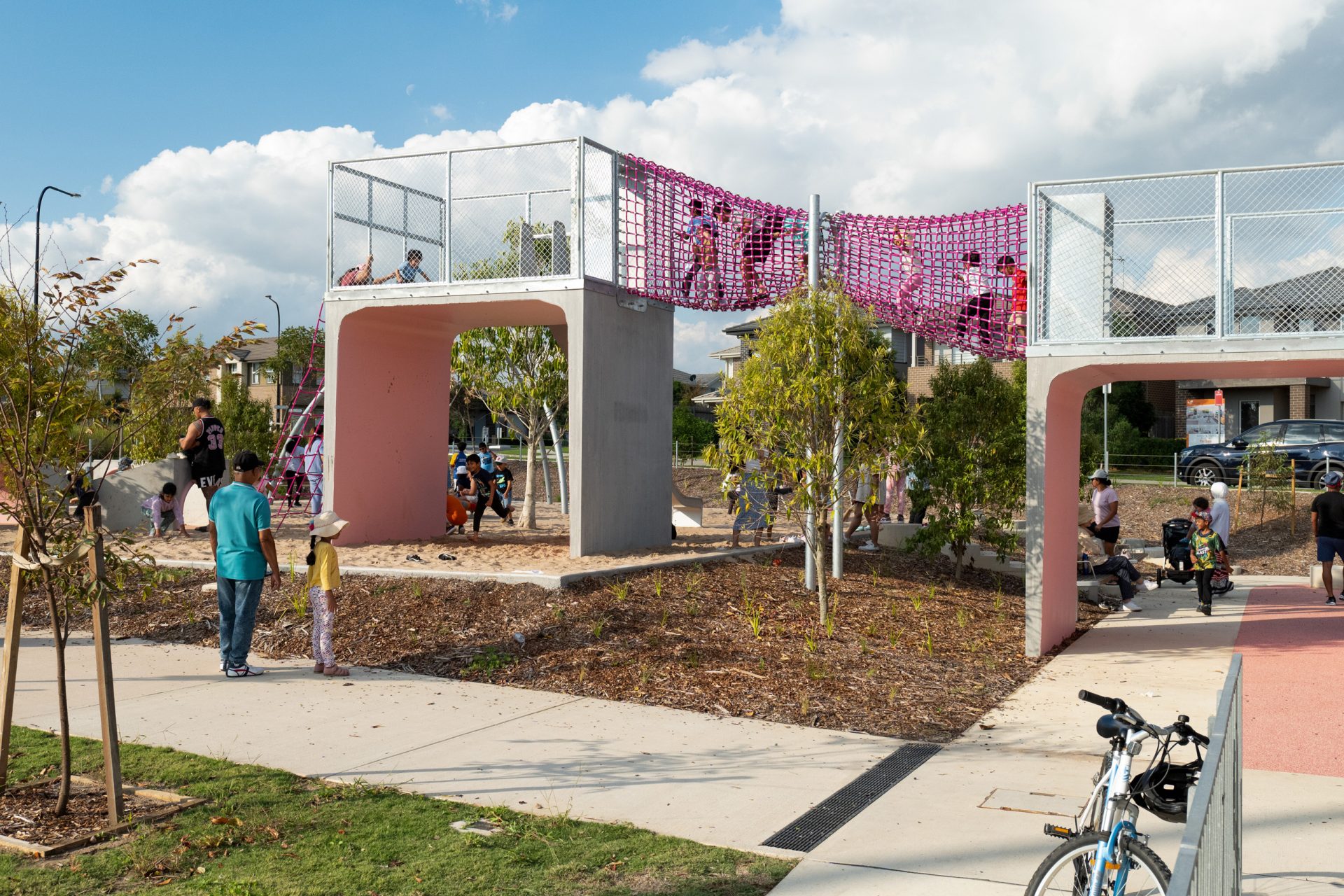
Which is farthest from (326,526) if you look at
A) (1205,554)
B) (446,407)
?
(1205,554)

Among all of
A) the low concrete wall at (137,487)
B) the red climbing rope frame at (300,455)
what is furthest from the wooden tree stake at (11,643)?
the low concrete wall at (137,487)

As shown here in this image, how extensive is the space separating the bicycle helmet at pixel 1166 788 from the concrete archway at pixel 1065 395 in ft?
23.3

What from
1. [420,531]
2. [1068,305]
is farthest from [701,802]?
[420,531]

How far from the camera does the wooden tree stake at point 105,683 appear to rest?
17.6 ft

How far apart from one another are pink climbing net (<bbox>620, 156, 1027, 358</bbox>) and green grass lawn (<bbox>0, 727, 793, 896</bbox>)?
8137 mm

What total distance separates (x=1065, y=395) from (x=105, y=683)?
891cm

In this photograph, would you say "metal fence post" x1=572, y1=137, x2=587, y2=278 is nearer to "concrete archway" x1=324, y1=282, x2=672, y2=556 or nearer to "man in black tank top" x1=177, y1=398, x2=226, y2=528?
"concrete archway" x1=324, y1=282, x2=672, y2=556

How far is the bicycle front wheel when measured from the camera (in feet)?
11.4

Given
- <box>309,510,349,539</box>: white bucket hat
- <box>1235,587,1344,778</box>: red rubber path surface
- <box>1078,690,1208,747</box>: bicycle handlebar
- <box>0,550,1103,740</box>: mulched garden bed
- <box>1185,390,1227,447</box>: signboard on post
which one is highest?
<box>1185,390,1227,447</box>: signboard on post

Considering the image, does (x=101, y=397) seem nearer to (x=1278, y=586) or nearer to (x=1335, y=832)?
(x=1335, y=832)

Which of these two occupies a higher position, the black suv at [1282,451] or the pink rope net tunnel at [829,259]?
the pink rope net tunnel at [829,259]

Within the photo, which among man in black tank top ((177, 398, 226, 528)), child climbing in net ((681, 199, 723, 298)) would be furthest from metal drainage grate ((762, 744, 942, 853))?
man in black tank top ((177, 398, 226, 528))

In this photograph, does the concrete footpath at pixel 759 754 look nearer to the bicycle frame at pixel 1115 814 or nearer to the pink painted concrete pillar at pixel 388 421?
the bicycle frame at pixel 1115 814

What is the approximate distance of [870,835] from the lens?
17.6 ft
